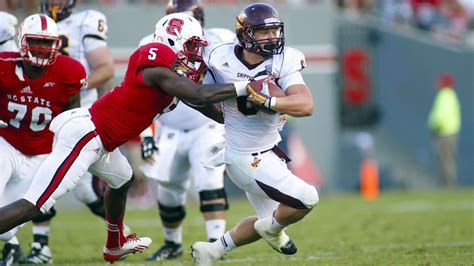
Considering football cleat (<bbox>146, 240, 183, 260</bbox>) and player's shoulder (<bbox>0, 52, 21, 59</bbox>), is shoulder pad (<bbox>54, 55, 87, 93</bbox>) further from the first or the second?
football cleat (<bbox>146, 240, 183, 260</bbox>)

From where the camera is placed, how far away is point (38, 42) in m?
6.70

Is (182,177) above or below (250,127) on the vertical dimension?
below

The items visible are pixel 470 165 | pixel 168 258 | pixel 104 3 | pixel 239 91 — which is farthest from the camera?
pixel 470 165

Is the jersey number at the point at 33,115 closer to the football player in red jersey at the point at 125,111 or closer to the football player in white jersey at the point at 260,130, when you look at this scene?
the football player in red jersey at the point at 125,111

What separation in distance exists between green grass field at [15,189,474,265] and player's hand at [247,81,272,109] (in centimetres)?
152

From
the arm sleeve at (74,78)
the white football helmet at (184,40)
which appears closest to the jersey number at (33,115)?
the arm sleeve at (74,78)

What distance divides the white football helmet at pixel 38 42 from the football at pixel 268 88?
1699 mm

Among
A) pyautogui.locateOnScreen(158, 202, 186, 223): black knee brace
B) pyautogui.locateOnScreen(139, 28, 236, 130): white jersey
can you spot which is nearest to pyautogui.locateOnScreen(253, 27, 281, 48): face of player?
pyautogui.locateOnScreen(139, 28, 236, 130): white jersey

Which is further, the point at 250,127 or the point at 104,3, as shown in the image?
the point at 104,3

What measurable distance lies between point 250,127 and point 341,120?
12.7 meters

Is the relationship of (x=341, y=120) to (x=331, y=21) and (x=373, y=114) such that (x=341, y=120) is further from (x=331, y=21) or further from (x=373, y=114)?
(x=331, y=21)

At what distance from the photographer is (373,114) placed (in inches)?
735

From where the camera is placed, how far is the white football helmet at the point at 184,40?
615 cm

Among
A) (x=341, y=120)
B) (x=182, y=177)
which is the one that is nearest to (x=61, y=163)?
(x=182, y=177)
